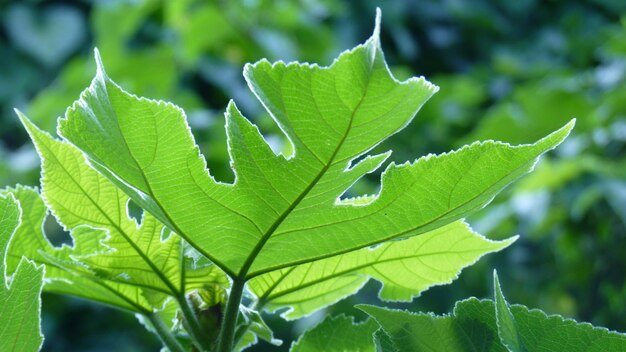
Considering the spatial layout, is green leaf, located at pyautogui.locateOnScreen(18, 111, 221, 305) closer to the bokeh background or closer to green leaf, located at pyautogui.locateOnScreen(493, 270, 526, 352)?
green leaf, located at pyautogui.locateOnScreen(493, 270, 526, 352)

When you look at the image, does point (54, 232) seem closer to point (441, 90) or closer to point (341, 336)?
point (441, 90)

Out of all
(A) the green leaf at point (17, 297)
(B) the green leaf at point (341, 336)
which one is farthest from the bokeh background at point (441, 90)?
(A) the green leaf at point (17, 297)

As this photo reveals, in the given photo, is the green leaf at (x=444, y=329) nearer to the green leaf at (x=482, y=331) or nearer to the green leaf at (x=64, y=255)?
the green leaf at (x=482, y=331)

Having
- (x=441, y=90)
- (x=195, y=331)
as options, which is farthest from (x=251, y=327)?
(x=441, y=90)

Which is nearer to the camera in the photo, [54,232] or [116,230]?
[116,230]

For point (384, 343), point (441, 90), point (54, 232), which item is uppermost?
point (441, 90)

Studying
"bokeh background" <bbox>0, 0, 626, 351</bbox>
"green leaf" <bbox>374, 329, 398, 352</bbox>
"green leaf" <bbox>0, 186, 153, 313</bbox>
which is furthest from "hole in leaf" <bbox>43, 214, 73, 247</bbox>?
"green leaf" <bbox>374, 329, 398, 352</bbox>

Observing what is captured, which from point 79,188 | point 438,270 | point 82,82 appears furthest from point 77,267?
point 82,82
